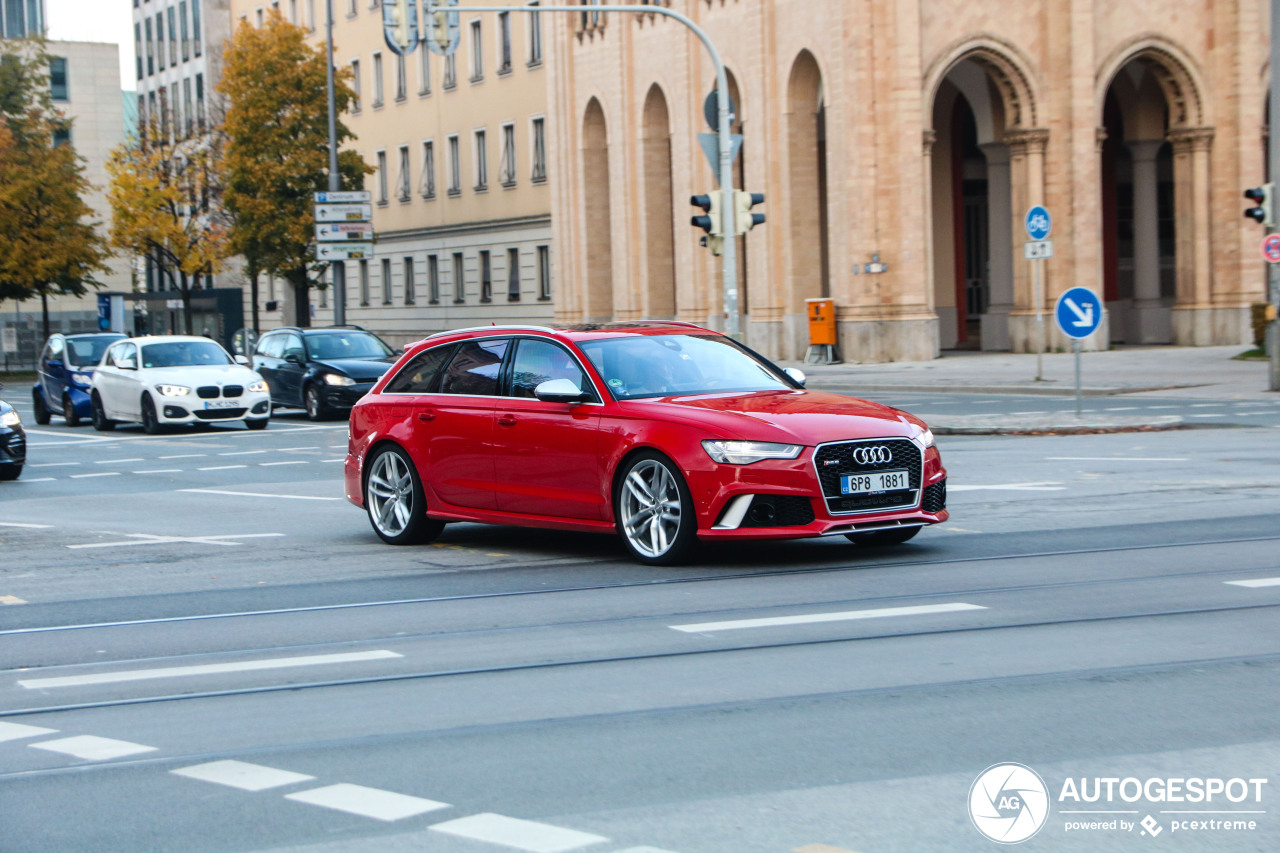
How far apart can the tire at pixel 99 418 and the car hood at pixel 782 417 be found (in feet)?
68.8

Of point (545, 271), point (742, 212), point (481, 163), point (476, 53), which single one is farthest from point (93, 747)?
point (476, 53)

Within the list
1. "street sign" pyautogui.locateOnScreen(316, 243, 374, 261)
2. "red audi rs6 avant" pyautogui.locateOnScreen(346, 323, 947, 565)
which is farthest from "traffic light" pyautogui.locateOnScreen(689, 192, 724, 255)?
"street sign" pyautogui.locateOnScreen(316, 243, 374, 261)

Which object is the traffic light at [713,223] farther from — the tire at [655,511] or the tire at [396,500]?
the tire at [655,511]

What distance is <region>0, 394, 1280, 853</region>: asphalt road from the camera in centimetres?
497

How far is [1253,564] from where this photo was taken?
9.64 meters

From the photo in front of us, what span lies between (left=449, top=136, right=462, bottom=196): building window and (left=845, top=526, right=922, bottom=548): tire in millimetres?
54961

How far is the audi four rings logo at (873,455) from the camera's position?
1000 cm

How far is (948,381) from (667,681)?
82.7 ft

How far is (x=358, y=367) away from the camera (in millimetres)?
29969

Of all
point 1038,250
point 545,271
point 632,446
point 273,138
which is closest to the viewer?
point 632,446

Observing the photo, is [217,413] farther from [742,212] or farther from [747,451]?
[747,451]

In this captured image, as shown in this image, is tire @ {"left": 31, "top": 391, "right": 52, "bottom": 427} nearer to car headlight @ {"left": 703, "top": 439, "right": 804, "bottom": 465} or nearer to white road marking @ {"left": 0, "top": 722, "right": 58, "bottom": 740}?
car headlight @ {"left": 703, "top": 439, "right": 804, "bottom": 465}

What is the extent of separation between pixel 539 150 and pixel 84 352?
94.3 feet

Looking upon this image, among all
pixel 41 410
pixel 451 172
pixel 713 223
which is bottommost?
pixel 41 410
